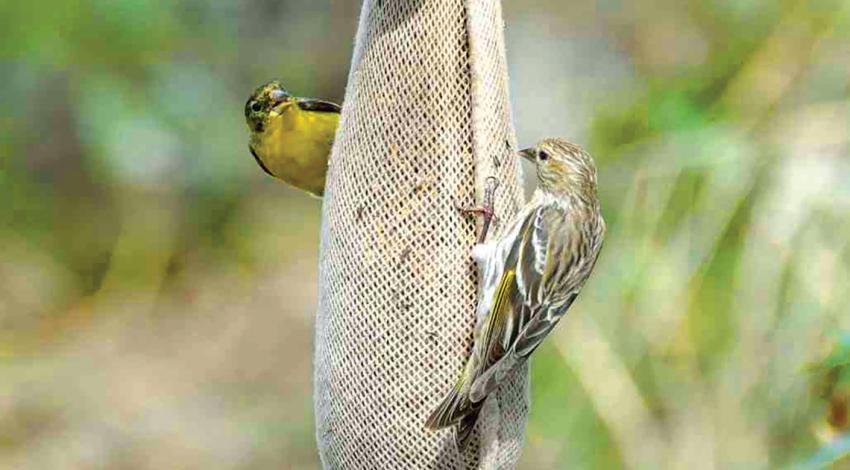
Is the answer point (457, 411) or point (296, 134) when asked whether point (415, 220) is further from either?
point (296, 134)

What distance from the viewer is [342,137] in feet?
16.8

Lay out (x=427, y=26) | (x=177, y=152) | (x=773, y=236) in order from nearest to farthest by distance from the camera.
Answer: (x=427, y=26)
(x=773, y=236)
(x=177, y=152)

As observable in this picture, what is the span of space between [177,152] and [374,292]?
574 cm

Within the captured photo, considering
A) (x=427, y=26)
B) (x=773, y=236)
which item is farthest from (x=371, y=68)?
(x=773, y=236)

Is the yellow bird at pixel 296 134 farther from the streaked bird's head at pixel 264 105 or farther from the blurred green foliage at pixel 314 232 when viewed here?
the blurred green foliage at pixel 314 232

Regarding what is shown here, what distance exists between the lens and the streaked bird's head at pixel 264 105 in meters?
5.64

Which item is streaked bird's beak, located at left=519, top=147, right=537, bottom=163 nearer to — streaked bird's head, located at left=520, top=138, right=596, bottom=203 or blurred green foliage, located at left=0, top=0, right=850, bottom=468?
streaked bird's head, located at left=520, top=138, right=596, bottom=203

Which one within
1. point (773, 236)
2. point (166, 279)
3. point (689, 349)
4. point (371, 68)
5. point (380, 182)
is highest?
point (371, 68)

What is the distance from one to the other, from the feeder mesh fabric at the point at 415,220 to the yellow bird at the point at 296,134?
525 millimetres

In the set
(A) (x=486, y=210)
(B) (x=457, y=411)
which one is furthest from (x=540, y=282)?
(B) (x=457, y=411)

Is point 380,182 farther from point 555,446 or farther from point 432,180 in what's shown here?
point 555,446

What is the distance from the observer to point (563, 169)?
5230 mm

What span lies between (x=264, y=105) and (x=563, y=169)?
47.1 inches

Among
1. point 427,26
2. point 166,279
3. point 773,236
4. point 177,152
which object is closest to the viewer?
point 427,26
